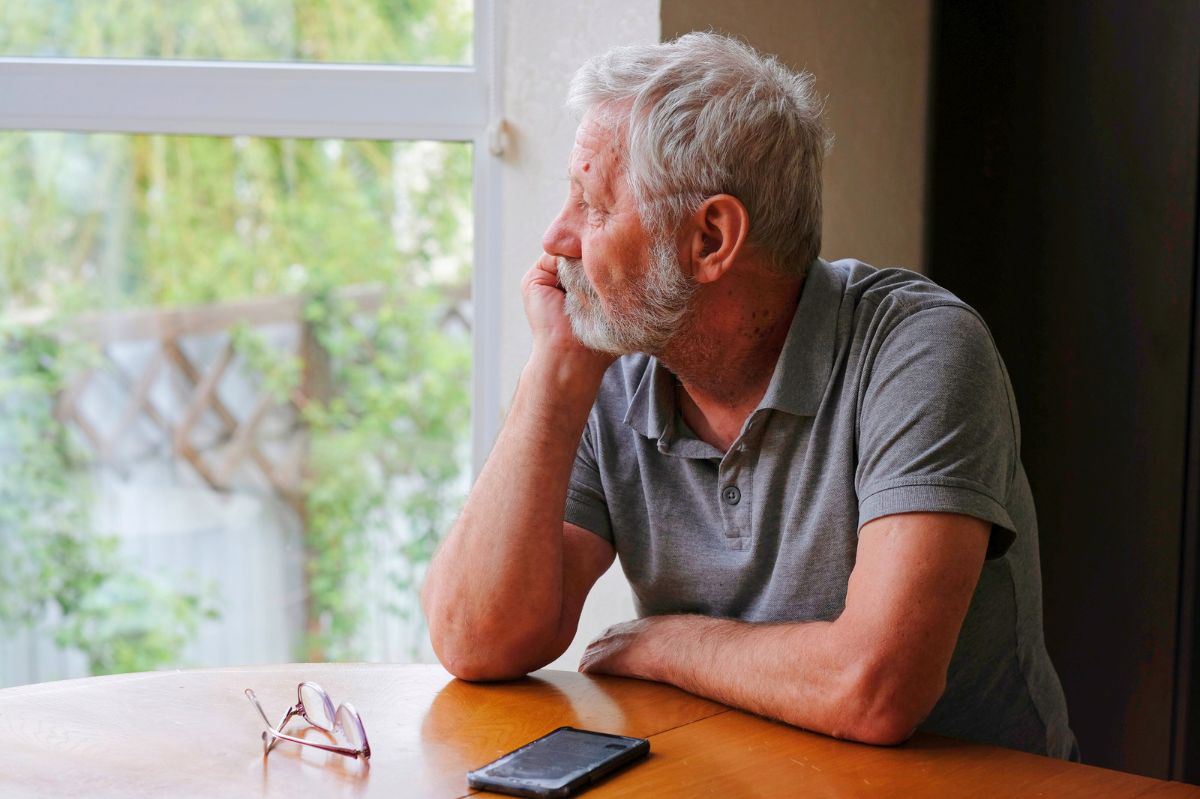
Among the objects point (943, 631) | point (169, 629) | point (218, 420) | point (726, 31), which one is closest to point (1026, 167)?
point (726, 31)

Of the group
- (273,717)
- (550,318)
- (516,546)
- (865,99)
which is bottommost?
(273,717)

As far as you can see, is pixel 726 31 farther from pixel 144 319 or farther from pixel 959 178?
pixel 144 319

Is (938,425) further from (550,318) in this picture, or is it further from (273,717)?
(273,717)

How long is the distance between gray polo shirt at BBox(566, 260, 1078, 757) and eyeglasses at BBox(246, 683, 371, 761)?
1.57 feet

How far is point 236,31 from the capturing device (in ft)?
7.70

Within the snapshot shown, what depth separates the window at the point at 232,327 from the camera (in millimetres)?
2318

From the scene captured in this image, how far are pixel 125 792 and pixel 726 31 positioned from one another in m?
1.44

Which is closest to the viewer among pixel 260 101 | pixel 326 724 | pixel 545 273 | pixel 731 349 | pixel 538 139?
pixel 326 724

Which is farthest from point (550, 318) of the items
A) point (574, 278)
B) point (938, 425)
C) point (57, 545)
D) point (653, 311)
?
point (57, 545)

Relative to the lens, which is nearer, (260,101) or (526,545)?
(526,545)

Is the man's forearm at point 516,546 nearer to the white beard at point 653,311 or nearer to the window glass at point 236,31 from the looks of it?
the white beard at point 653,311

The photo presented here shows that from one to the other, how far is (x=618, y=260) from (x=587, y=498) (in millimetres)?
318

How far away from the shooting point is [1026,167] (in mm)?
2174

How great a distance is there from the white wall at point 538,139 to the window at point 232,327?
0.41 feet
